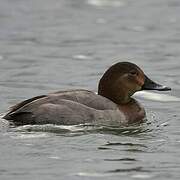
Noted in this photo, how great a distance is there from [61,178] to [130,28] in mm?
8863

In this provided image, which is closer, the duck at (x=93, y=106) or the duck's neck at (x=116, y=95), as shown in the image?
the duck at (x=93, y=106)

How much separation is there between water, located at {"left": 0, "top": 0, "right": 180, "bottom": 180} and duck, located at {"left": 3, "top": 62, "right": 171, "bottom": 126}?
0.11 meters

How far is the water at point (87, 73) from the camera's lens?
25.7 ft

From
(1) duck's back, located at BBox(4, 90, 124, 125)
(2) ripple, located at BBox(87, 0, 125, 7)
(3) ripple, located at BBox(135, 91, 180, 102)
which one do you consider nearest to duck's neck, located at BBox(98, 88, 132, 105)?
(1) duck's back, located at BBox(4, 90, 124, 125)

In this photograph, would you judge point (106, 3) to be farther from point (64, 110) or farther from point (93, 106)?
point (64, 110)

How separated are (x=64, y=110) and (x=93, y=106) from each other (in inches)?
12.6

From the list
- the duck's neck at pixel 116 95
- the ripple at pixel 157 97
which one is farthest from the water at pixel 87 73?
the duck's neck at pixel 116 95

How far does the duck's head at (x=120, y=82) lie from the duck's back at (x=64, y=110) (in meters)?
0.35

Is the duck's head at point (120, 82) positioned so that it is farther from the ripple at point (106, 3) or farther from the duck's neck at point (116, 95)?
the ripple at point (106, 3)

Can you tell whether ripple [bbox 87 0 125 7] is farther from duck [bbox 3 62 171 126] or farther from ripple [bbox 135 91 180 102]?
duck [bbox 3 62 171 126]

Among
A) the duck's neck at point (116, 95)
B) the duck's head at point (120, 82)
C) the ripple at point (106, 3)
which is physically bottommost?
the duck's neck at point (116, 95)

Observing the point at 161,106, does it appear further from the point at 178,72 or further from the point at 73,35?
the point at 73,35

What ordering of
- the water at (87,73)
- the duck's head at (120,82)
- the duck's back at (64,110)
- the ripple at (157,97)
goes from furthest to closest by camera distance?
1. the ripple at (157,97)
2. the duck's head at (120,82)
3. the duck's back at (64,110)
4. the water at (87,73)

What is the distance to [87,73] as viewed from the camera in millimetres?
12828
